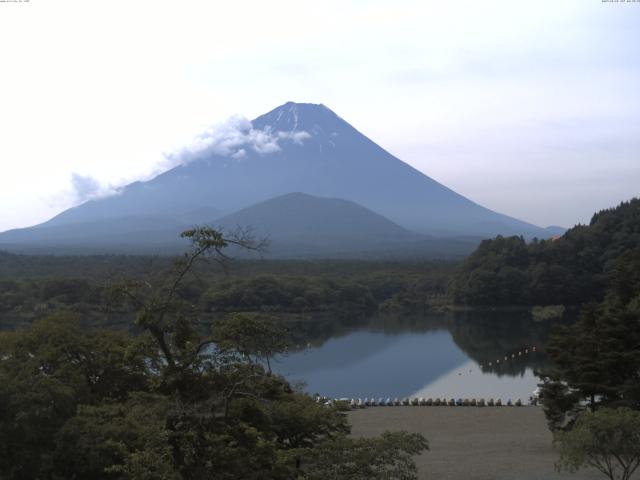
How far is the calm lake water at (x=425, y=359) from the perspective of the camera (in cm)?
2042

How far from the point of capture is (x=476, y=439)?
12.5 meters

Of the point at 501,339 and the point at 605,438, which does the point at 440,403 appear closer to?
the point at 605,438

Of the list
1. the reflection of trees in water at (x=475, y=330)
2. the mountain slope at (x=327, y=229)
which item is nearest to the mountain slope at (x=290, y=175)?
the mountain slope at (x=327, y=229)

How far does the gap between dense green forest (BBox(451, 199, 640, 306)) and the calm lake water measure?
476 cm

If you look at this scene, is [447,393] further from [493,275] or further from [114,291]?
[493,275]

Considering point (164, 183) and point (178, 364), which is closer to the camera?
point (178, 364)

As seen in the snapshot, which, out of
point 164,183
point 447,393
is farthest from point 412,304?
point 164,183

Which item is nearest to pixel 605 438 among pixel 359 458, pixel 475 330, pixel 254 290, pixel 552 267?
pixel 359 458

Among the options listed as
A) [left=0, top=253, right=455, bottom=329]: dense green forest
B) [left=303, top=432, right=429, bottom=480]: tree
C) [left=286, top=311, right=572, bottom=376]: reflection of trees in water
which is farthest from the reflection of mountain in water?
[left=303, top=432, right=429, bottom=480]: tree

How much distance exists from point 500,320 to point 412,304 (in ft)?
24.4

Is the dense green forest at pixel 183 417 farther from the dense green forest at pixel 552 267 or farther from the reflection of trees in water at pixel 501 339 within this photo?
the dense green forest at pixel 552 267

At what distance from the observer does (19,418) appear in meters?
7.18

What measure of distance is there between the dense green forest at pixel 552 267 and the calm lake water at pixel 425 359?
476 cm

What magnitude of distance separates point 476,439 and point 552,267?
1111 inches
